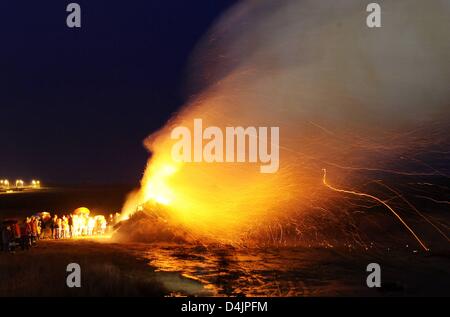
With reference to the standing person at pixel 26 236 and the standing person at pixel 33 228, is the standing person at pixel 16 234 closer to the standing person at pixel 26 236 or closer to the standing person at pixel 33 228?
the standing person at pixel 26 236

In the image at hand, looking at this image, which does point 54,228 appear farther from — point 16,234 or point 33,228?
point 16,234

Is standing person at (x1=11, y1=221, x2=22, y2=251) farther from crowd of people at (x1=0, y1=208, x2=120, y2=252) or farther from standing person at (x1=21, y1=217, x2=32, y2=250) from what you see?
standing person at (x1=21, y1=217, x2=32, y2=250)

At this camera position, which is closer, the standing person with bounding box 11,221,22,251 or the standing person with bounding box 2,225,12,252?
the standing person with bounding box 2,225,12,252

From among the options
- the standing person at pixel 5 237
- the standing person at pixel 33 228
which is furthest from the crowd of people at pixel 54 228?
the standing person at pixel 5 237

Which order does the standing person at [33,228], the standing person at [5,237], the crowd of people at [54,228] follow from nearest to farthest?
the standing person at [5,237], the crowd of people at [54,228], the standing person at [33,228]

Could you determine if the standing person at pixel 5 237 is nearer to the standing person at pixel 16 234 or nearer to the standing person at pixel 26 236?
the standing person at pixel 16 234

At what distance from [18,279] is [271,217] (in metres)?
13.7

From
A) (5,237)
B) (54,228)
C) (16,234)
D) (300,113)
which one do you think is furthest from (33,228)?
(300,113)

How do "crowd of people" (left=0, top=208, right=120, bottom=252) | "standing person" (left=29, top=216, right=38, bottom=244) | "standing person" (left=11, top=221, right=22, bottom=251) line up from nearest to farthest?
"standing person" (left=11, top=221, right=22, bottom=251) → "crowd of people" (left=0, top=208, right=120, bottom=252) → "standing person" (left=29, top=216, right=38, bottom=244)

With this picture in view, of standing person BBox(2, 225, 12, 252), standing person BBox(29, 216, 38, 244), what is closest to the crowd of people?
standing person BBox(29, 216, 38, 244)

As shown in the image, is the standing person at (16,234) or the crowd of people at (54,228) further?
the crowd of people at (54,228)

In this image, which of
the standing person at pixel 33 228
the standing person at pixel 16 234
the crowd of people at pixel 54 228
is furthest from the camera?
the standing person at pixel 33 228
